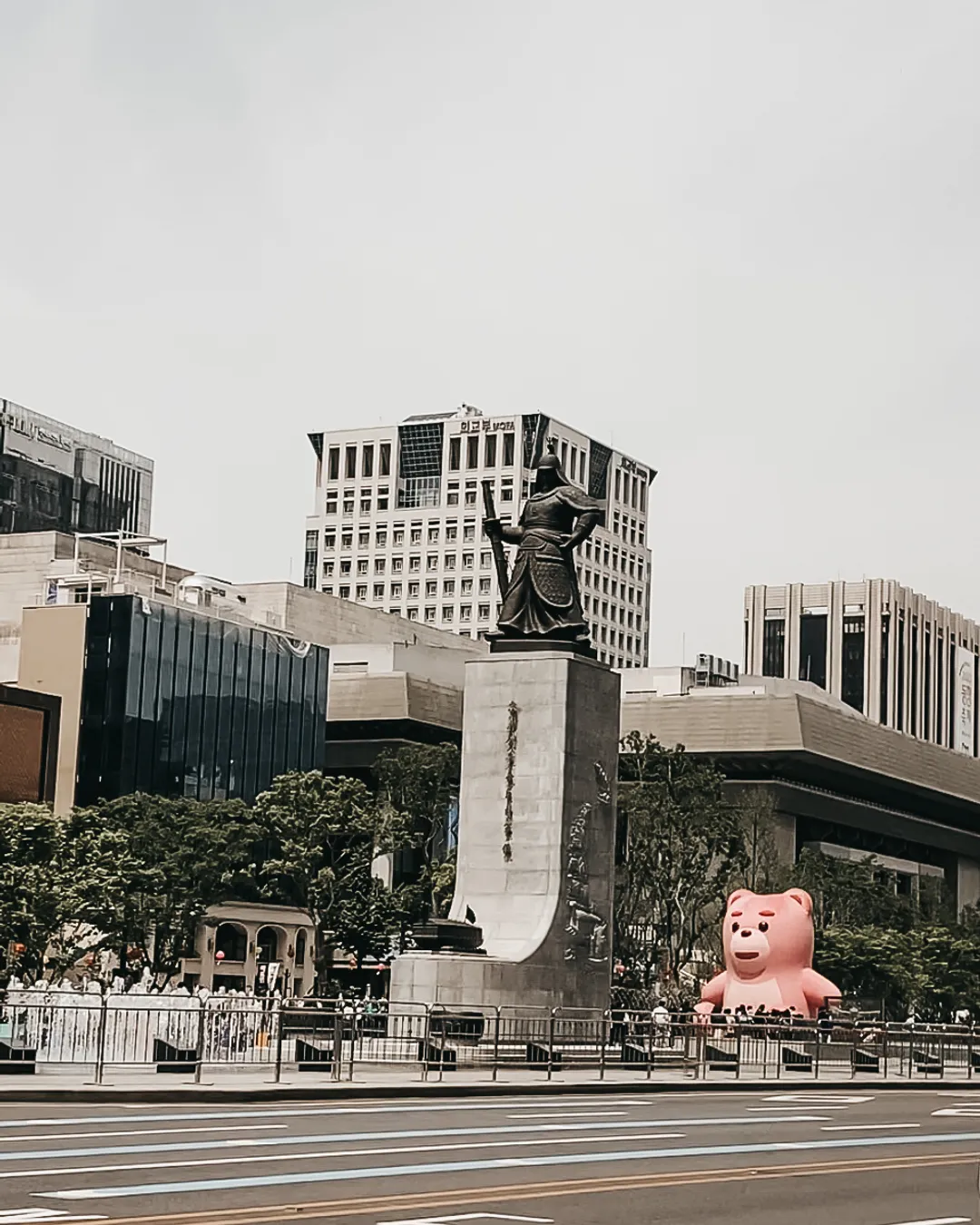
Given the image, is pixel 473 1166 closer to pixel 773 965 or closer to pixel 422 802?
pixel 773 965

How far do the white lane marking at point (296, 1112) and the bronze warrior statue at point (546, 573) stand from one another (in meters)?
15.8


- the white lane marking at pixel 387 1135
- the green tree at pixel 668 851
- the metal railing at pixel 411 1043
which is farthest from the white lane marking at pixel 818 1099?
the green tree at pixel 668 851

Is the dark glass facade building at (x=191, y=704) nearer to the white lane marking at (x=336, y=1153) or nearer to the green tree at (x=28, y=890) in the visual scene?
the green tree at (x=28, y=890)

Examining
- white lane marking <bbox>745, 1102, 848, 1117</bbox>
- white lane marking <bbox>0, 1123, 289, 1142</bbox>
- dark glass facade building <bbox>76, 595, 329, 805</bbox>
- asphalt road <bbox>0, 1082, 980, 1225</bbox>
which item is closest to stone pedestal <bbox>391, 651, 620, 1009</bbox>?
white lane marking <bbox>745, 1102, 848, 1117</bbox>

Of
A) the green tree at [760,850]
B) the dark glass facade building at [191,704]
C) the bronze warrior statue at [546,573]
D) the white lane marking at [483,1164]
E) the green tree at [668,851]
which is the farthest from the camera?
the dark glass facade building at [191,704]

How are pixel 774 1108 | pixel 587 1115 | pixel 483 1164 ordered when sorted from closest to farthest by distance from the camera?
1. pixel 483 1164
2. pixel 587 1115
3. pixel 774 1108

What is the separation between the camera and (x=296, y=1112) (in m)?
25.2

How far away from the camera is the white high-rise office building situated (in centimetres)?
17612

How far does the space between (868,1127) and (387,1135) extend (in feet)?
24.8

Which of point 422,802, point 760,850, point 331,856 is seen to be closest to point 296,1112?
point 331,856

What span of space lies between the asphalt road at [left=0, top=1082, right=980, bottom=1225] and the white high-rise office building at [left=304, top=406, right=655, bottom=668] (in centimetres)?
14811

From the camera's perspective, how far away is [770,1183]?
58.7 ft

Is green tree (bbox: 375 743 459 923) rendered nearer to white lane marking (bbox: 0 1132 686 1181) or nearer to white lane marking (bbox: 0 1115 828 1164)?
white lane marking (bbox: 0 1115 828 1164)

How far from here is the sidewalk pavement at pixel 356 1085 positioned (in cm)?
2678
